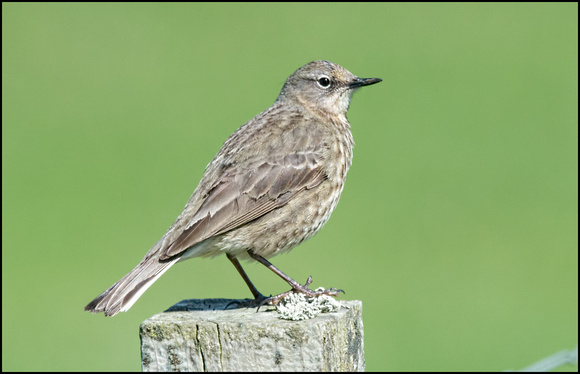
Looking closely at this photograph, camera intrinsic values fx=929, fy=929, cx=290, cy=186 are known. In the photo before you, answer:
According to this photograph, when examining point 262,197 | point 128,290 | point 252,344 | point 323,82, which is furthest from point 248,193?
point 252,344

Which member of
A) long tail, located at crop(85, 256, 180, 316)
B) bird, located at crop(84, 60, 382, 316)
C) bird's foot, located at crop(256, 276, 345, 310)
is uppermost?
bird, located at crop(84, 60, 382, 316)

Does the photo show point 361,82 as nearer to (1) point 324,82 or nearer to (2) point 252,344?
(1) point 324,82

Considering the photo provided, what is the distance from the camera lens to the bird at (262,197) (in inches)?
221

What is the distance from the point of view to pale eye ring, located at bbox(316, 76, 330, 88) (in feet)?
24.1

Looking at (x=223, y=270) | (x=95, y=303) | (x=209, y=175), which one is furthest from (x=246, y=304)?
(x=223, y=270)

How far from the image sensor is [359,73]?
1505cm

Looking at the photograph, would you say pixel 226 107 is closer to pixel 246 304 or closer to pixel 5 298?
pixel 5 298

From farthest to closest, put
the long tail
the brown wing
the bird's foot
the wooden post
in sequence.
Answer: the brown wing → the bird's foot → the long tail → the wooden post

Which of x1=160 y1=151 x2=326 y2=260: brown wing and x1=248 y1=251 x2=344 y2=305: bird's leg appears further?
x1=160 y1=151 x2=326 y2=260: brown wing

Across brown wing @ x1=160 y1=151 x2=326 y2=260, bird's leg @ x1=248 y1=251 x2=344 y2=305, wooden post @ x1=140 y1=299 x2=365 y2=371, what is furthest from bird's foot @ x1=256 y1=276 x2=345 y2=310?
wooden post @ x1=140 y1=299 x2=365 y2=371

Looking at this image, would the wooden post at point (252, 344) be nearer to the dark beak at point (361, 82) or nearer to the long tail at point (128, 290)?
the long tail at point (128, 290)

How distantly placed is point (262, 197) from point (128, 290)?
1.24 meters

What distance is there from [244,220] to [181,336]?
1774 mm

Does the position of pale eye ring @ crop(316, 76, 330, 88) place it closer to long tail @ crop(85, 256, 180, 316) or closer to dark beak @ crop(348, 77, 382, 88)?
dark beak @ crop(348, 77, 382, 88)
